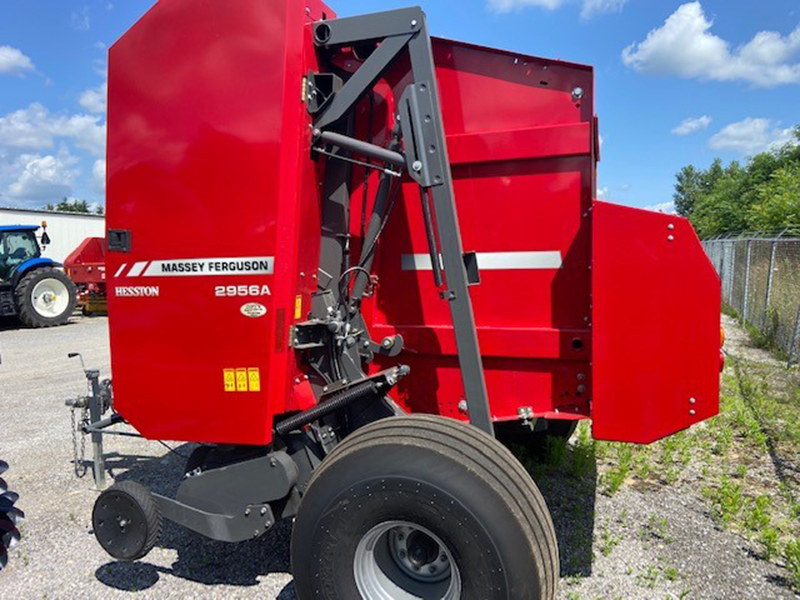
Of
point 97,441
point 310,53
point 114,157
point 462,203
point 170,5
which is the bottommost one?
point 97,441

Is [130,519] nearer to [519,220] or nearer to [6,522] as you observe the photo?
[6,522]

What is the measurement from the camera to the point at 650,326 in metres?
2.44

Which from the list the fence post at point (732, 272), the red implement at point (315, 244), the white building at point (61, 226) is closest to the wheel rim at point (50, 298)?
the white building at point (61, 226)

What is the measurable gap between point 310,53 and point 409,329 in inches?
54.5

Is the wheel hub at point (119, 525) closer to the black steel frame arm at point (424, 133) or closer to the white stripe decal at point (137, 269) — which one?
the white stripe decal at point (137, 269)

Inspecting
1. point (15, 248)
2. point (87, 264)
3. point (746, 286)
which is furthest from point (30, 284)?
point (746, 286)

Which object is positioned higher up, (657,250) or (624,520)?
(657,250)

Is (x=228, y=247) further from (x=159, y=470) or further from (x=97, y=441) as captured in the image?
(x=159, y=470)

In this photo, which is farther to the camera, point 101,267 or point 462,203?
point 101,267

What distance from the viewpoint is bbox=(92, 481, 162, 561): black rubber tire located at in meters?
2.66

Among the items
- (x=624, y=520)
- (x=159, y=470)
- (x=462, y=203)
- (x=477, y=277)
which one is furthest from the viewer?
(x=159, y=470)

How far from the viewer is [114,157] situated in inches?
104

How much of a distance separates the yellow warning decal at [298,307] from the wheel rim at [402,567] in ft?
3.27

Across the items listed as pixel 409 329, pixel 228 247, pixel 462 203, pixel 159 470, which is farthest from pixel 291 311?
pixel 159 470
